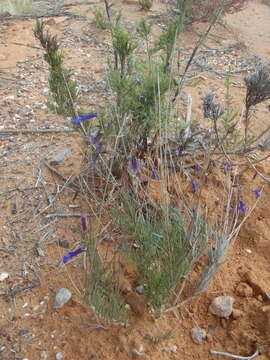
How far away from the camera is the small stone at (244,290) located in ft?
5.20

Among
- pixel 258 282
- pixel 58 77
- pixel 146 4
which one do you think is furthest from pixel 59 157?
pixel 146 4

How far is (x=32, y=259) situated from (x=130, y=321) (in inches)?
21.4

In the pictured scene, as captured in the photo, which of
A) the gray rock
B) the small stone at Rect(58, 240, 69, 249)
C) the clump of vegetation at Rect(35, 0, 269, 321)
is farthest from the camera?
the gray rock

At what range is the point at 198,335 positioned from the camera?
1.44m

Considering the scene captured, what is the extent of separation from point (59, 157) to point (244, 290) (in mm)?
1275

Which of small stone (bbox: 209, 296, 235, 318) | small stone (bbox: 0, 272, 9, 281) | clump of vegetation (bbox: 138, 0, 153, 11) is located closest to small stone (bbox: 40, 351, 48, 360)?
small stone (bbox: 0, 272, 9, 281)

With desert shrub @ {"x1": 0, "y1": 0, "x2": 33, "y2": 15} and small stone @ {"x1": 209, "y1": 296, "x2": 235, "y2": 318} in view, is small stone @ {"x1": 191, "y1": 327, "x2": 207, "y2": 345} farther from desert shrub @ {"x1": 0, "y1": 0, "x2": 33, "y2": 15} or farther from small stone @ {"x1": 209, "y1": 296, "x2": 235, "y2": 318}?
desert shrub @ {"x1": 0, "y1": 0, "x2": 33, "y2": 15}

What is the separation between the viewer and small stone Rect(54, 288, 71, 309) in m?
1.51

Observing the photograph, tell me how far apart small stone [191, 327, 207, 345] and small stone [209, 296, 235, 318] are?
92 mm

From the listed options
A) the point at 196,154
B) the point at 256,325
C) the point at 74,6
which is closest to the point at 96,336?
the point at 256,325

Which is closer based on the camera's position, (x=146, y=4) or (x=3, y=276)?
(x=3, y=276)

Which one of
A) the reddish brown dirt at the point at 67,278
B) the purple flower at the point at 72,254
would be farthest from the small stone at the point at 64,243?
the purple flower at the point at 72,254

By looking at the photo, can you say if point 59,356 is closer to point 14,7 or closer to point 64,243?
point 64,243

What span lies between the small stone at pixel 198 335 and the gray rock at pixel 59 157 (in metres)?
1.24
